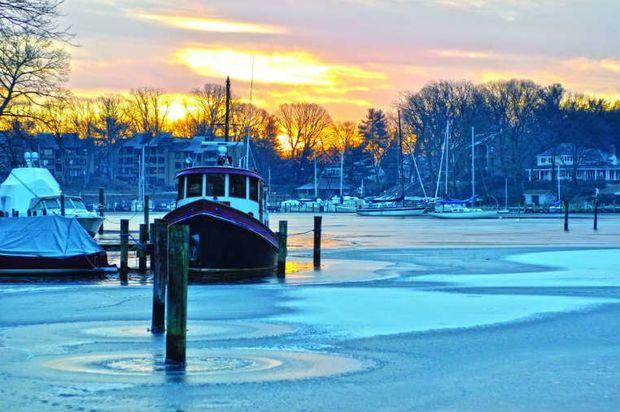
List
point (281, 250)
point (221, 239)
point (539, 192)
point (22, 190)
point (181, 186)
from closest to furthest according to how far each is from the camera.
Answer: point (281, 250), point (221, 239), point (181, 186), point (22, 190), point (539, 192)

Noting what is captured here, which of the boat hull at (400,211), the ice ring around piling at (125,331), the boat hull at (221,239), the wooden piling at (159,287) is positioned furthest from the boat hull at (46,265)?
the boat hull at (400,211)

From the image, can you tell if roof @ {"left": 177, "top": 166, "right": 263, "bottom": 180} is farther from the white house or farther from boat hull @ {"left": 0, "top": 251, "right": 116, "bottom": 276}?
the white house

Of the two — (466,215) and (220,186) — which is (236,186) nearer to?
(220,186)

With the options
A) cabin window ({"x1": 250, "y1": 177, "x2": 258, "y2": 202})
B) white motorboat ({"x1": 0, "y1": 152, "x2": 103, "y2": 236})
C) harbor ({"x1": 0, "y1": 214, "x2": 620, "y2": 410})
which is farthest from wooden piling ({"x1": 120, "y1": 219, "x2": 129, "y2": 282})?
white motorboat ({"x1": 0, "y1": 152, "x2": 103, "y2": 236})

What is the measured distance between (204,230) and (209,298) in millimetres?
7194

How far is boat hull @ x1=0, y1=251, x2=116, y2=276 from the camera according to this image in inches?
1304

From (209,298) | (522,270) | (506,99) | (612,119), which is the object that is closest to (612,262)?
(522,270)

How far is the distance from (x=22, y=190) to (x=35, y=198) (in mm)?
1731

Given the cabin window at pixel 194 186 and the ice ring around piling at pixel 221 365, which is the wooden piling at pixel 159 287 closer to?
the ice ring around piling at pixel 221 365

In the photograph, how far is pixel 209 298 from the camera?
2689 cm

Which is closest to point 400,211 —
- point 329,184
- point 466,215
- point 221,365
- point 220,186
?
point 466,215

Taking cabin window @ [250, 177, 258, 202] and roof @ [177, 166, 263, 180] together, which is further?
Answer: cabin window @ [250, 177, 258, 202]

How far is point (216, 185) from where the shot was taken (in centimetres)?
3603

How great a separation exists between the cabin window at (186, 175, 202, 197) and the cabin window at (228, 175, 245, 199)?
991mm
